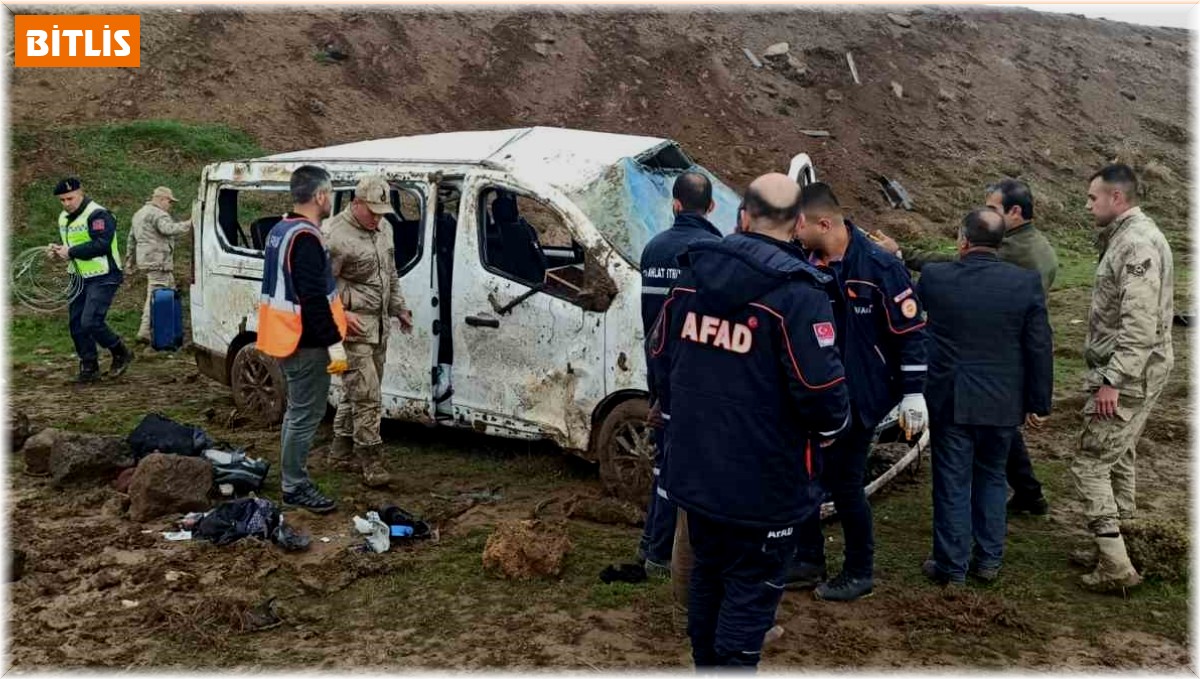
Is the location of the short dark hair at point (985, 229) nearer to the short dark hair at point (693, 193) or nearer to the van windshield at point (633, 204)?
the short dark hair at point (693, 193)

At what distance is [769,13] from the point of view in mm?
25109

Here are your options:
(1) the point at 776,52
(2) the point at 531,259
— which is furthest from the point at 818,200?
(1) the point at 776,52

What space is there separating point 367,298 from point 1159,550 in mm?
4549

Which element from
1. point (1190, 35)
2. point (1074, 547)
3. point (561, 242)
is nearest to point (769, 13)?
point (1190, 35)

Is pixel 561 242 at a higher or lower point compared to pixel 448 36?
lower

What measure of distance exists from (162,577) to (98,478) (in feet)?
5.63

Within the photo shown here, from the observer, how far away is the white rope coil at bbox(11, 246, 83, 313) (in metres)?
11.8

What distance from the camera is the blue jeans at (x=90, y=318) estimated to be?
9289 millimetres

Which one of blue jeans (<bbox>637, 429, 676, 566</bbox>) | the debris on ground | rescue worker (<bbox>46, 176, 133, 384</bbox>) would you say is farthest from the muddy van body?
the debris on ground

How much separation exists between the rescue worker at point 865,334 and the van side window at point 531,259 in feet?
5.15

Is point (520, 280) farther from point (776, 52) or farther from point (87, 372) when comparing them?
point (776, 52)

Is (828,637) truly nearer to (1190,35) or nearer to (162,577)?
(162,577)

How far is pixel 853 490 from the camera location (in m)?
4.83

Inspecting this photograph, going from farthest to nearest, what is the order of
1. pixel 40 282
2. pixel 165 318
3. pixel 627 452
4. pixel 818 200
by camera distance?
pixel 40 282 → pixel 165 318 → pixel 627 452 → pixel 818 200
